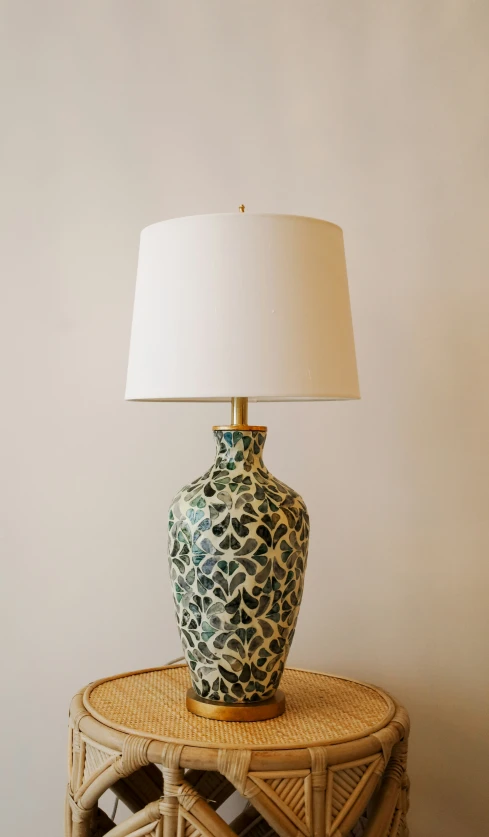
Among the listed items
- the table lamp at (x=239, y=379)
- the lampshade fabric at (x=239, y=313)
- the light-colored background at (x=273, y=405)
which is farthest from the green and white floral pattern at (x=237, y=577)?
the light-colored background at (x=273, y=405)

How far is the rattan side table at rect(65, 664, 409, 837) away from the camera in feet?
3.02

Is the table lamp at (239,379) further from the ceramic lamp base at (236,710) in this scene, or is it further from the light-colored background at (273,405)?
the light-colored background at (273,405)

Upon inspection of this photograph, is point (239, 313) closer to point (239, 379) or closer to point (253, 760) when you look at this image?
point (239, 379)

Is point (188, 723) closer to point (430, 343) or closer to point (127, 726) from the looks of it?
point (127, 726)

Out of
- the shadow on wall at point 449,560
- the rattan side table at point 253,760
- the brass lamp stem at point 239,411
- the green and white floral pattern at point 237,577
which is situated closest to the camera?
the rattan side table at point 253,760

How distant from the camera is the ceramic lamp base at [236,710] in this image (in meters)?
1.07

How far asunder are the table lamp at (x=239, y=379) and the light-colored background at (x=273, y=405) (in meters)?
0.38

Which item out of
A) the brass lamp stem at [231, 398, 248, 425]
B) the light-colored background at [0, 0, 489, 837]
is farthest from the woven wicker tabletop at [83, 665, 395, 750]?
the brass lamp stem at [231, 398, 248, 425]

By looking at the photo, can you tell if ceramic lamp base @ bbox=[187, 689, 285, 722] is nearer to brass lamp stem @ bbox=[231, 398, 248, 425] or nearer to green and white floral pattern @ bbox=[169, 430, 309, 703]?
green and white floral pattern @ bbox=[169, 430, 309, 703]

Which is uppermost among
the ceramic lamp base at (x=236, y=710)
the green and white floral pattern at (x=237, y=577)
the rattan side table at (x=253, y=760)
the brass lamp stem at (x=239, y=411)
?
the brass lamp stem at (x=239, y=411)

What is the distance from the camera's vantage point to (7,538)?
4.89 ft

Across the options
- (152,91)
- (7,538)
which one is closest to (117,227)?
(152,91)

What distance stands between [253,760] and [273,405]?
70 centimetres

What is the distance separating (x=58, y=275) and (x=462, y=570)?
918 millimetres
